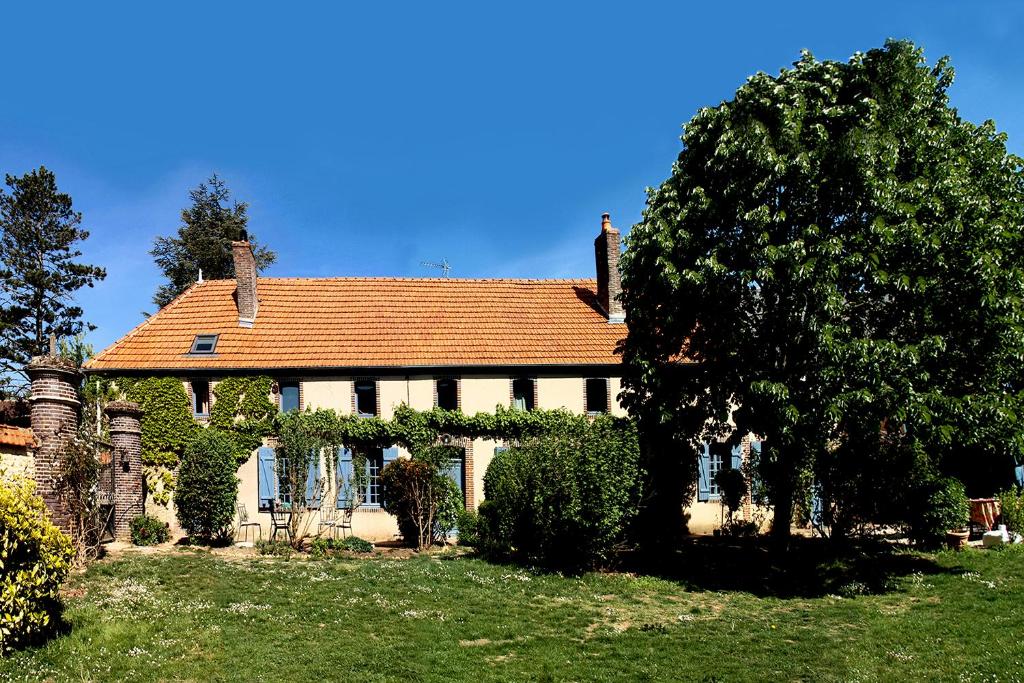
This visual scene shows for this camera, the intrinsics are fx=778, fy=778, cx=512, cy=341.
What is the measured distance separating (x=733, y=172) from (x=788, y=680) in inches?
373

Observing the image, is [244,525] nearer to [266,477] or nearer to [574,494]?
[266,477]

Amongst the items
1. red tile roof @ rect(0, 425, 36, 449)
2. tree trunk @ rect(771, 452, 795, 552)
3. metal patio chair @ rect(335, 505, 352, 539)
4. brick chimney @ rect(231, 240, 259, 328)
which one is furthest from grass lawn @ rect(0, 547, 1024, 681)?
brick chimney @ rect(231, 240, 259, 328)

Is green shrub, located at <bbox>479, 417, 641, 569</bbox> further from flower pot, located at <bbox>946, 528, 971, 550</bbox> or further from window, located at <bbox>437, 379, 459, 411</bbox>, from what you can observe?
flower pot, located at <bbox>946, 528, 971, 550</bbox>

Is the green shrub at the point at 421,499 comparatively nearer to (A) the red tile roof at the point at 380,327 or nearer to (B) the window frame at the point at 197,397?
(A) the red tile roof at the point at 380,327

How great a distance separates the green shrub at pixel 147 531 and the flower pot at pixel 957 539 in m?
19.1

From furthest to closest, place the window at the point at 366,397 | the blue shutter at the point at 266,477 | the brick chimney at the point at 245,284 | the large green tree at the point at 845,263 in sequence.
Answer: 1. the brick chimney at the point at 245,284
2. the window at the point at 366,397
3. the blue shutter at the point at 266,477
4. the large green tree at the point at 845,263

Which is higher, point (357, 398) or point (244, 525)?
point (357, 398)

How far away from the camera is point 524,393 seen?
2373cm

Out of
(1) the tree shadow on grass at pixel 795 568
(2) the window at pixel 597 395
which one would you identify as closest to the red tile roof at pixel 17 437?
(1) the tree shadow on grass at pixel 795 568

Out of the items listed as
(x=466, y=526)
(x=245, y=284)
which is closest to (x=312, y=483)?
(x=466, y=526)

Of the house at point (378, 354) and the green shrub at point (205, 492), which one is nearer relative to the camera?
the green shrub at point (205, 492)

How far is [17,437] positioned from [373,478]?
31.5ft

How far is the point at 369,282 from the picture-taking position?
89.6ft

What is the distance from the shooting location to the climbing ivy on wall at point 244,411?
877 inches
